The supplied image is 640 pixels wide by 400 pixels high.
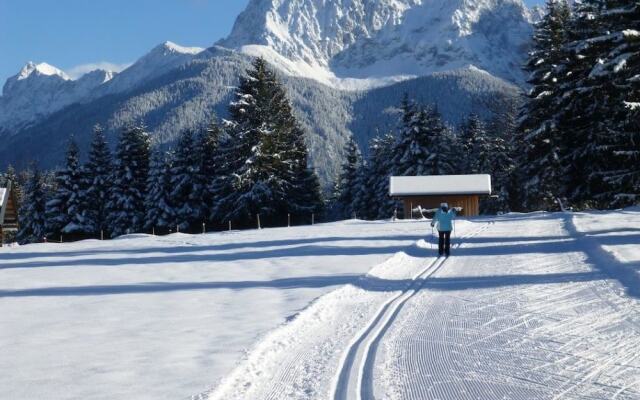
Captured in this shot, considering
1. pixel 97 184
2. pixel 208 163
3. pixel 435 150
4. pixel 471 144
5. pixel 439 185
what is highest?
pixel 471 144

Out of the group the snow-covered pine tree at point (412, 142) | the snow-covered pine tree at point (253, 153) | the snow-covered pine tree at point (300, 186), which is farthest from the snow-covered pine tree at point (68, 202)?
the snow-covered pine tree at point (412, 142)

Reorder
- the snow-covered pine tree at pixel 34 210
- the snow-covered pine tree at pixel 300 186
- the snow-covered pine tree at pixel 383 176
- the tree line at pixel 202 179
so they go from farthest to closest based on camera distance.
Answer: the snow-covered pine tree at pixel 383 176 < the snow-covered pine tree at pixel 34 210 < the snow-covered pine tree at pixel 300 186 < the tree line at pixel 202 179

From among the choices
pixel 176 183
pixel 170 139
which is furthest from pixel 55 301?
pixel 170 139

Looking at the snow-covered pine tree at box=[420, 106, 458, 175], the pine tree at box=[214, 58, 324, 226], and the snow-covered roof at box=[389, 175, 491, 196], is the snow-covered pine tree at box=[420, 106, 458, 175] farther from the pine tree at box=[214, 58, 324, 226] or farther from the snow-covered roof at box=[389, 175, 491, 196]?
the pine tree at box=[214, 58, 324, 226]

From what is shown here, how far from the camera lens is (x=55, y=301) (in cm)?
1059

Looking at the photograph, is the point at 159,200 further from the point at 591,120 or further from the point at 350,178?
the point at 591,120

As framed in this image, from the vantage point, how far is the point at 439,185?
4534 centimetres

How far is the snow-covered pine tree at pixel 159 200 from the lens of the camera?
46347 mm

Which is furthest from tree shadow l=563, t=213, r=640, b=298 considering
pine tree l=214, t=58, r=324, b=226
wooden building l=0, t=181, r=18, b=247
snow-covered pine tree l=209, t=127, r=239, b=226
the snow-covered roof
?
wooden building l=0, t=181, r=18, b=247

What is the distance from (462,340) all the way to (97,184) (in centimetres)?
4813

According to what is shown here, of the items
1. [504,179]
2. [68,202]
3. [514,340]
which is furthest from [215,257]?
[504,179]

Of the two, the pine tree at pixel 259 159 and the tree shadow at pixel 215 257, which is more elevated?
the pine tree at pixel 259 159

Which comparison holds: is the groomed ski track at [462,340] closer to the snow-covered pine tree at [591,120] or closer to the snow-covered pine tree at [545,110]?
the snow-covered pine tree at [591,120]

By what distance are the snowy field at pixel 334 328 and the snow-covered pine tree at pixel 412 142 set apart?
117 feet
